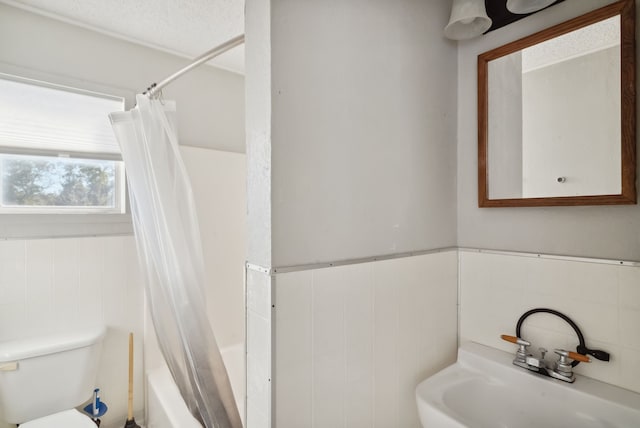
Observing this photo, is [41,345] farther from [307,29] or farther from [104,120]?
[307,29]

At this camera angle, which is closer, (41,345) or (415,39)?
(415,39)

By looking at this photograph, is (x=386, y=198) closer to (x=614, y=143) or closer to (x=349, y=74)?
(x=349, y=74)

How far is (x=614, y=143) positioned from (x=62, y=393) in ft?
8.12

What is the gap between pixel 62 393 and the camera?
1523mm

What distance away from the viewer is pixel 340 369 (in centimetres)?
→ 95

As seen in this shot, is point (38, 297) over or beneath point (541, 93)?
beneath

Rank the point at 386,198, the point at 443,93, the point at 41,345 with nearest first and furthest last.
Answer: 1. the point at 386,198
2. the point at 443,93
3. the point at 41,345

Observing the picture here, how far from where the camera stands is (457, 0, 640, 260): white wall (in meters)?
0.97

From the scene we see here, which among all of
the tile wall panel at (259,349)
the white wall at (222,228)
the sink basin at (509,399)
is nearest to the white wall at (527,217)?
the sink basin at (509,399)

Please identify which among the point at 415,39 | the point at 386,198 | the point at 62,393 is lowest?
the point at 62,393

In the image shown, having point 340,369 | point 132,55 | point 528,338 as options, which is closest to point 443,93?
point 528,338

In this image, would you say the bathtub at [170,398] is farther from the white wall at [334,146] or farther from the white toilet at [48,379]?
the white wall at [334,146]

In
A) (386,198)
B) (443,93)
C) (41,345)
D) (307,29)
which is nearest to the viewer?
(307,29)

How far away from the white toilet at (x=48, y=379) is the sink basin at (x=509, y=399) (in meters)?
1.53
